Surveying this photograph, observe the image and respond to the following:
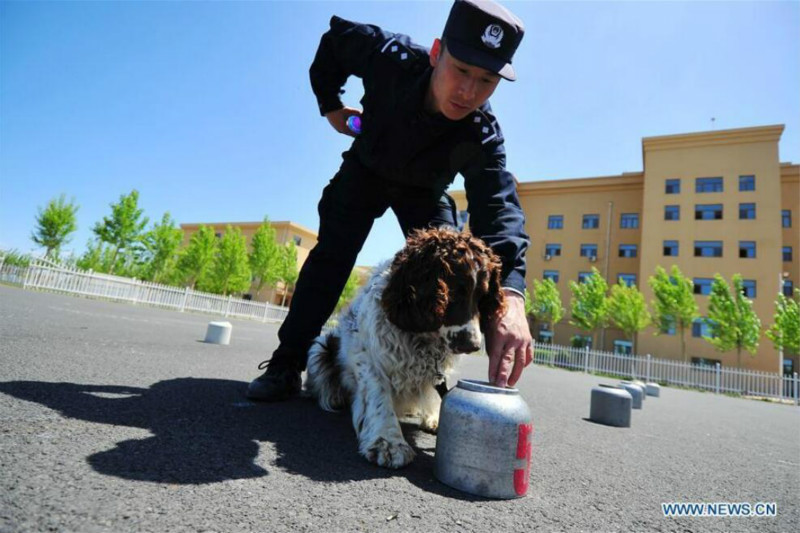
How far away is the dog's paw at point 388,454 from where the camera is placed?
1.90 meters

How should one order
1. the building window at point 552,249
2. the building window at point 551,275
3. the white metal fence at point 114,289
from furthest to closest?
the building window at point 552,249 < the building window at point 551,275 < the white metal fence at point 114,289

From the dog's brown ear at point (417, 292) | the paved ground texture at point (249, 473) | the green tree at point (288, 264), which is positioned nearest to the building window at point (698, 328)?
the paved ground texture at point (249, 473)

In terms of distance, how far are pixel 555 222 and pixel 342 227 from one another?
42975mm

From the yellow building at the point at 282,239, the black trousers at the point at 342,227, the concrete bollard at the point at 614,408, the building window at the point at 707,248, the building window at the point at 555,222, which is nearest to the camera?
the black trousers at the point at 342,227

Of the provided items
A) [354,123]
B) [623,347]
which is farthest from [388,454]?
[623,347]

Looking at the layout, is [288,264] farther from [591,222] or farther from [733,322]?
[733,322]

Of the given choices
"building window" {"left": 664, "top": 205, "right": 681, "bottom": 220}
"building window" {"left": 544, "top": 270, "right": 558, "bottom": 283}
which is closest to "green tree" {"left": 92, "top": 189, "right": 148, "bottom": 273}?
"building window" {"left": 544, "top": 270, "right": 558, "bottom": 283}

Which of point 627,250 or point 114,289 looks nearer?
point 114,289

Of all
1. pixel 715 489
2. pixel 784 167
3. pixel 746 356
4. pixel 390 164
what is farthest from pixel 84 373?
pixel 784 167

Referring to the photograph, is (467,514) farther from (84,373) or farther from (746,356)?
(746,356)

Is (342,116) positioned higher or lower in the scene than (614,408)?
higher

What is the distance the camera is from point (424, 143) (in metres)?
2.68

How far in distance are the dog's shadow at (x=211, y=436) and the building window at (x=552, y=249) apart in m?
42.2

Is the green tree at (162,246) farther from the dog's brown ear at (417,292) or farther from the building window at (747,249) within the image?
the building window at (747,249)
